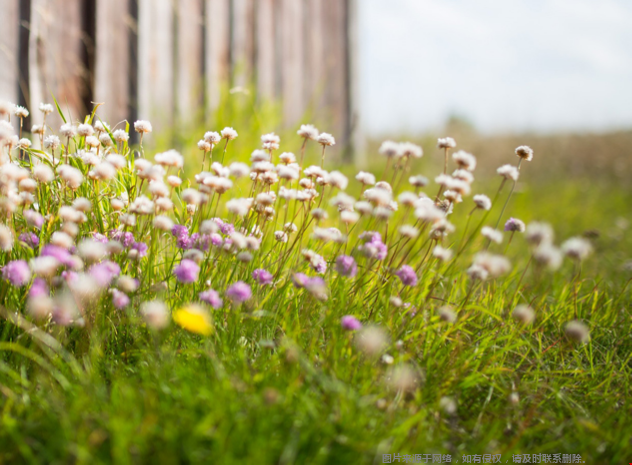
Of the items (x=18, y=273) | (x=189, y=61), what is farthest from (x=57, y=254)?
(x=189, y=61)

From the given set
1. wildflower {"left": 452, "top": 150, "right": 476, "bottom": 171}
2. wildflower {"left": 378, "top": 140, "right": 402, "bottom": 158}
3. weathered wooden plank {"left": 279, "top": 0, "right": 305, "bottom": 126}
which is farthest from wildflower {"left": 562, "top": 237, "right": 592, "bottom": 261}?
weathered wooden plank {"left": 279, "top": 0, "right": 305, "bottom": 126}

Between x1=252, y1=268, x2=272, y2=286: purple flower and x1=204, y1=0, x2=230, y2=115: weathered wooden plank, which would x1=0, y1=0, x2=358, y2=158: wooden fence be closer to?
x1=204, y1=0, x2=230, y2=115: weathered wooden plank

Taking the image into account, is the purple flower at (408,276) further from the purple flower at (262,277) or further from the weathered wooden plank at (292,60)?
the weathered wooden plank at (292,60)

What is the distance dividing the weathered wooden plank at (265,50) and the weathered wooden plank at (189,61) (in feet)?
2.59

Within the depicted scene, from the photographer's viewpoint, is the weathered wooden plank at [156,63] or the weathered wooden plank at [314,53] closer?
the weathered wooden plank at [156,63]

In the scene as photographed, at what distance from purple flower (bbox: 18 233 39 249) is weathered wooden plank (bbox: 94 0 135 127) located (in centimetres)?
206

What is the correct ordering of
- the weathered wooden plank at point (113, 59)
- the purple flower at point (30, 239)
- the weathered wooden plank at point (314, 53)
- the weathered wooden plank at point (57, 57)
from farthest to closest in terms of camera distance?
the weathered wooden plank at point (314, 53) < the weathered wooden plank at point (113, 59) < the weathered wooden plank at point (57, 57) < the purple flower at point (30, 239)

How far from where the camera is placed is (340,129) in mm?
6285

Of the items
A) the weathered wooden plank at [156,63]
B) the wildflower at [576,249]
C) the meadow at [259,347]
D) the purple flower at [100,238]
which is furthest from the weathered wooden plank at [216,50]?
the wildflower at [576,249]

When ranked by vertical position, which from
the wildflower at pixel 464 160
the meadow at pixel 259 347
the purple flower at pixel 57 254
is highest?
the wildflower at pixel 464 160

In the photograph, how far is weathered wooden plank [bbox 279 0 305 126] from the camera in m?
5.33

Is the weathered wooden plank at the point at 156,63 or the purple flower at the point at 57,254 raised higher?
the weathered wooden plank at the point at 156,63

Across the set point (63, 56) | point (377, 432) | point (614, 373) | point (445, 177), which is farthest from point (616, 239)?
point (63, 56)

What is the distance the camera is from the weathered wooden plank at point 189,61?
157 inches
